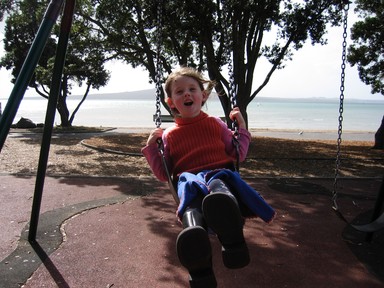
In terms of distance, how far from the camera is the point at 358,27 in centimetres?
1282

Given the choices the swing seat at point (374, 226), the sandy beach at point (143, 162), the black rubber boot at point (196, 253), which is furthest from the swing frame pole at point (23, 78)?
the sandy beach at point (143, 162)

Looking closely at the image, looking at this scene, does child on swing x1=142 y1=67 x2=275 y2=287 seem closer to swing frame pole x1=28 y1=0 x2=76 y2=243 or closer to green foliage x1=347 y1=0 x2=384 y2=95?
swing frame pole x1=28 y1=0 x2=76 y2=243

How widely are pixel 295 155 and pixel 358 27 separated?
6.15 meters

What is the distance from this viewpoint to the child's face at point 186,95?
267 centimetres

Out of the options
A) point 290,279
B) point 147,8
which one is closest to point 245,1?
point 147,8

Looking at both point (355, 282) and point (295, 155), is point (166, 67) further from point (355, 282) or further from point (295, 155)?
point (355, 282)

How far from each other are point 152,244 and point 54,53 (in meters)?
20.6

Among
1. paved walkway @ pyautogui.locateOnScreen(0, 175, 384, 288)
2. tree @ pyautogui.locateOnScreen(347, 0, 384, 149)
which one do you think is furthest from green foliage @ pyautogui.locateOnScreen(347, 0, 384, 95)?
paved walkway @ pyautogui.locateOnScreen(0, 175, 384, 288)

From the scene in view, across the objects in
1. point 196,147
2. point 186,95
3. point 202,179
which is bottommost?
point 202,179

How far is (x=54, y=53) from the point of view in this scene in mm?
21594

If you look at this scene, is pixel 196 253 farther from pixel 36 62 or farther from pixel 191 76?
pixel 36 62

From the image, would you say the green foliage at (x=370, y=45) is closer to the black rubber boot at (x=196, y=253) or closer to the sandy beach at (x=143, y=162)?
the sandy beach at (x=143, y=162)

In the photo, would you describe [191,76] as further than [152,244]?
No

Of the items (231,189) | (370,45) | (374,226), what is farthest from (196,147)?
(370,45)
